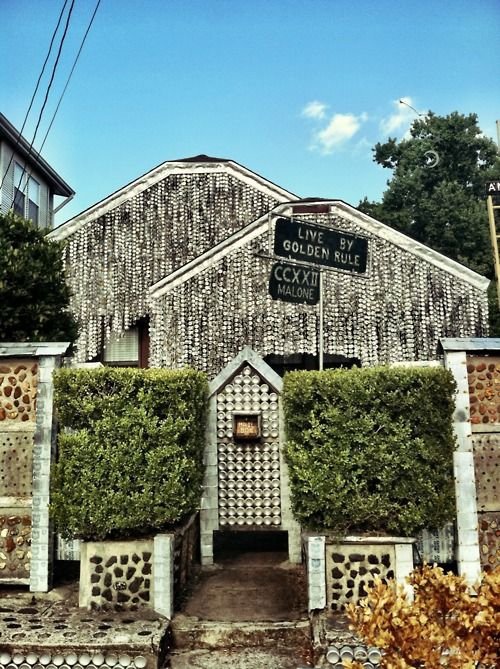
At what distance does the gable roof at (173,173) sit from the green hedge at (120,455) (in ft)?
48.8

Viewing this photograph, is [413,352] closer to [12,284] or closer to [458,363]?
[458,363]

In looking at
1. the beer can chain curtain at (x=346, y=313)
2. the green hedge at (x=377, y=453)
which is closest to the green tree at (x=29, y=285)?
the green hedge at (x=377, y=453)

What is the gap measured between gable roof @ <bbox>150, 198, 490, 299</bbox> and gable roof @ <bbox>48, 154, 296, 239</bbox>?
3824 millimetres

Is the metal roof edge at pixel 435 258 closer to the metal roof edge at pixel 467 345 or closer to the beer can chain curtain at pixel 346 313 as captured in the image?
the beer can chain curtain at pixel 346 313

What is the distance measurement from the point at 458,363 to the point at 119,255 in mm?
15501

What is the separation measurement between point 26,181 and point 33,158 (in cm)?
99

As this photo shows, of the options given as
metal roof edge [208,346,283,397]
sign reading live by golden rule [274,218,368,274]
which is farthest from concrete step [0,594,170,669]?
sign reading live by golden rule [274,218,368,274]

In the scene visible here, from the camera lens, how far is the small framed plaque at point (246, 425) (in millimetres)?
8156

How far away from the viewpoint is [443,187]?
38.8 meters

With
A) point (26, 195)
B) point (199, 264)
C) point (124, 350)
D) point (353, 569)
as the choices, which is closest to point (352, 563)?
point (353, 569)

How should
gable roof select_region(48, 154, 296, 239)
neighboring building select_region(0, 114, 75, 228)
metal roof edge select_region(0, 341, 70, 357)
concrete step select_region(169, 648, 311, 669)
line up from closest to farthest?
concrete step select_region(169, 648, 311, 669)
metal roof edge select_region(0, 341, 70, 357)
gable roof select_region(48, 154, 296, 239)
neighboring building select_region(0, 114, 75, 228)

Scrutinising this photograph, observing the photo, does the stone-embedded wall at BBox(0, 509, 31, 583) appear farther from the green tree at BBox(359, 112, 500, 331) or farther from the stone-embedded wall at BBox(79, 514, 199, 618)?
the green tree at BBox(359, 112, 500, 331)

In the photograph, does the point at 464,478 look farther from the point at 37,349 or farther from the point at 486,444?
the point at 37,349

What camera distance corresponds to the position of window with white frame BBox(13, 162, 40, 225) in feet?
78.1
